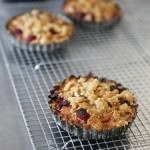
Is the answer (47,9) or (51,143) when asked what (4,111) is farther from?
(47,9)

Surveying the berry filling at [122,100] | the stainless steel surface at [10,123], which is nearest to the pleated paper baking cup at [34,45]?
the stainless steel surface at [10,123]

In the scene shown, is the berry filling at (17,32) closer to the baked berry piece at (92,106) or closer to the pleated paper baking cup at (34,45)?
the pleated paper baking cup at (34,45)

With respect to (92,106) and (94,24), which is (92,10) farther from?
(92,106)

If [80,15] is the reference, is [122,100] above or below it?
above

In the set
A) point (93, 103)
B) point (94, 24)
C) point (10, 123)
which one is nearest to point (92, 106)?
point (93, 103)

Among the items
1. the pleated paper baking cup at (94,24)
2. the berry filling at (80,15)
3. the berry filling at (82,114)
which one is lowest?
the pleated paper baking cup at (94,24)

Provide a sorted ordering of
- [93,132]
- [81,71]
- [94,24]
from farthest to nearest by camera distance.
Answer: [94,24] < [81,71] < [93,132]

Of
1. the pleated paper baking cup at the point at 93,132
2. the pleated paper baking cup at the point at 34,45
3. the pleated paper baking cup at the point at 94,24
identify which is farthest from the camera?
the pleated paper baking cup at the point at 94,24
